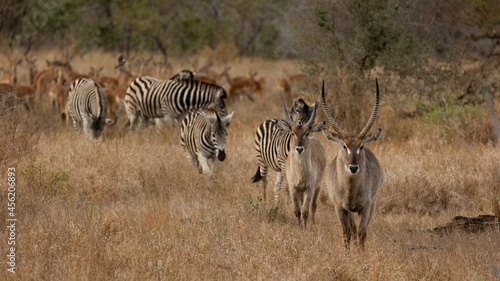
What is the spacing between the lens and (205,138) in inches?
370

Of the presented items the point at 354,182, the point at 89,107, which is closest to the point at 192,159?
the point at 89,107

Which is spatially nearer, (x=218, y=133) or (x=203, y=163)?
(x=218, y=133)

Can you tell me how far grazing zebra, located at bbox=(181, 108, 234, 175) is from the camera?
913 centimetres

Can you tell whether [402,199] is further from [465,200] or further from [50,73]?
[50,73]

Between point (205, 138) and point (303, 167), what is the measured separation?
257 cm

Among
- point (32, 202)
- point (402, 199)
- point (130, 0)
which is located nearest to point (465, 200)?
point (402, 199)

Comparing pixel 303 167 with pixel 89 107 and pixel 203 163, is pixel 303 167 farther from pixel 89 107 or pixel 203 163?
pixel 89 107

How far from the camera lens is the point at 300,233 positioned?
6.34 m

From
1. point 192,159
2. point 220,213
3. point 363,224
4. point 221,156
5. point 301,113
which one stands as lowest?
point 220,213

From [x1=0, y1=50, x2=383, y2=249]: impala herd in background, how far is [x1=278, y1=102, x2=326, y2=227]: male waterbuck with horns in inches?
0.4

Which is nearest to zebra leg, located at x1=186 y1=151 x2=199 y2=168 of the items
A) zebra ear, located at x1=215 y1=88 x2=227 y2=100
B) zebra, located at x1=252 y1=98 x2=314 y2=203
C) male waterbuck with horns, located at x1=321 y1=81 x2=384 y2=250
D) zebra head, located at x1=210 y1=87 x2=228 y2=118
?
zebra, located at x1=252 y1=98 x2=314 y2=203

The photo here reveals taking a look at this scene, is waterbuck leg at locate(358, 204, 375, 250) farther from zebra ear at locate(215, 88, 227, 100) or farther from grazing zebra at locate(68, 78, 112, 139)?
grazing zebra at locate(68, 78, 112, 139)

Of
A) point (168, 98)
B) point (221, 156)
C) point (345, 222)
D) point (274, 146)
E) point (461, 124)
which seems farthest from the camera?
point (168, 98)

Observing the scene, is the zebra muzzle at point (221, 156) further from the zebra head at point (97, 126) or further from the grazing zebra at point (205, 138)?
the zebra head at point (97, 126)
